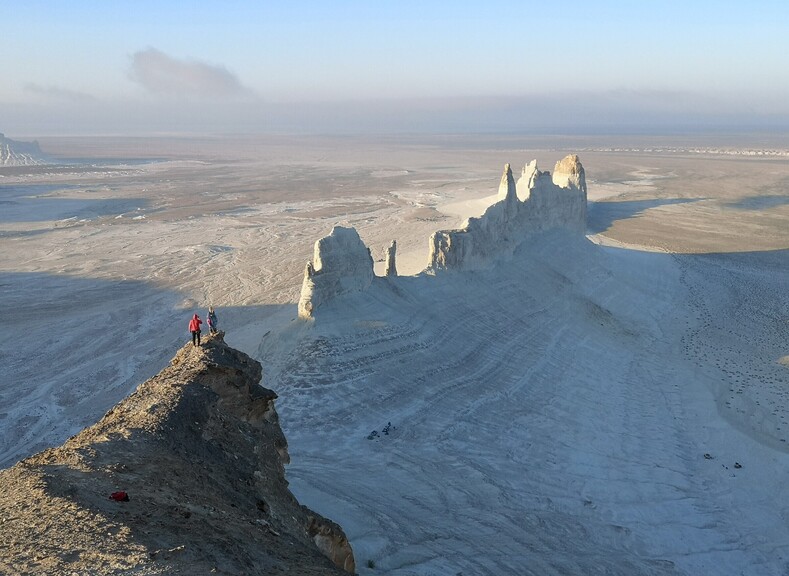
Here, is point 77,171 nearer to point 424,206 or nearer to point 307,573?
point 424,206

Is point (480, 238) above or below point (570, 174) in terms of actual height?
below

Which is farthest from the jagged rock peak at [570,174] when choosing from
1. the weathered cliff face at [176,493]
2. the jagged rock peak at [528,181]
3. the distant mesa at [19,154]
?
the distant mesa at [19,154]

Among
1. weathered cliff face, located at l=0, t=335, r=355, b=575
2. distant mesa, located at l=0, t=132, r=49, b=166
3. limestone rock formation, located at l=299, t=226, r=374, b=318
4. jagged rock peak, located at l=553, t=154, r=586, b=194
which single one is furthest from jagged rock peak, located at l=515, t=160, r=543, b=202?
distant mesa, located at l=0, t=132, r=49, b=166

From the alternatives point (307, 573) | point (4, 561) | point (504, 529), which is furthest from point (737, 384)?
point (4, 561)

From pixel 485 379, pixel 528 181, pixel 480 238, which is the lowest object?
pixel 485 379

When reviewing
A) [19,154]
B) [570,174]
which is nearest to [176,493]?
[570,174]

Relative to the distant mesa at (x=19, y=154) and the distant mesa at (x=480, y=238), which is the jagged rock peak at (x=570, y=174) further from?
the distant mesa at (x=19, y=154)

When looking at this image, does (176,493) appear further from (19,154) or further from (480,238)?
(19,154)
